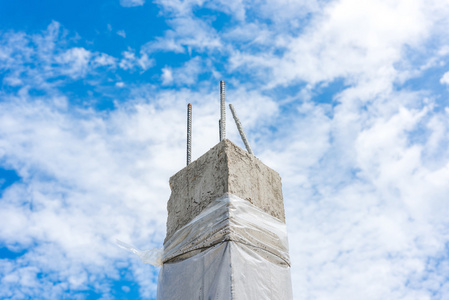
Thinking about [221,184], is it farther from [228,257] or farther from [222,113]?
[222,113]

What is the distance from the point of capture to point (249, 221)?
262cm

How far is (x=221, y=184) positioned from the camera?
8.83 feet

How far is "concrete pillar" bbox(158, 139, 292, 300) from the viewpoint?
2.40 m

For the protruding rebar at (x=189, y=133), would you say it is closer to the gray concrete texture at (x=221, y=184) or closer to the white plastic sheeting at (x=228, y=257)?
the gray concrete texture at (x=221, y=184)

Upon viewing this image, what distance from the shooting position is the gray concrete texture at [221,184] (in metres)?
2.71

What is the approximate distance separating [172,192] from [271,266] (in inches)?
34.1

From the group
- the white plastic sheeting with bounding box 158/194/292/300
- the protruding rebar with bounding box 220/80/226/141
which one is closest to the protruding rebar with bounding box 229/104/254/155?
the protruding rebar with bounding box 220/80/226/141

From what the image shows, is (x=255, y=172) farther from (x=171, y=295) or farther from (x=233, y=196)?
(x=171, y=295)

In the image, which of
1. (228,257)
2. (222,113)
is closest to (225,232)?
(228,257)

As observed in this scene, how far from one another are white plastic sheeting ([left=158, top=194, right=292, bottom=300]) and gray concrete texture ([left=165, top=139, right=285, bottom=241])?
0.08 m

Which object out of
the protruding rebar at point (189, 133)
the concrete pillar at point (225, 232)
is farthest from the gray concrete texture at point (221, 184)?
the protruding rebar at point (189, 133)

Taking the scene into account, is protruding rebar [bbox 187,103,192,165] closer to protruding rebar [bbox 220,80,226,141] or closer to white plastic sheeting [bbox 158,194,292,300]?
protruding rebar [bbox 220,80,226,141]

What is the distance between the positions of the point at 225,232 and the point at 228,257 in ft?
0.51

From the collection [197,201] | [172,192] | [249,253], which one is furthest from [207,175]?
[249,253]
